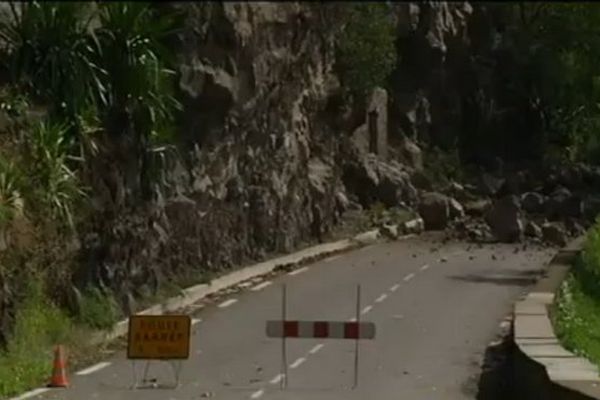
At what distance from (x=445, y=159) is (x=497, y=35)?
4.78m

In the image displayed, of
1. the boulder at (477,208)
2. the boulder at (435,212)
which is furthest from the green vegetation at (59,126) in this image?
the boulder at (477,208)

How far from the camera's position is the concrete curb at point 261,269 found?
23050 mm

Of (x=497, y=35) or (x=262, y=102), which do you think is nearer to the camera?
(x=262, y=102)

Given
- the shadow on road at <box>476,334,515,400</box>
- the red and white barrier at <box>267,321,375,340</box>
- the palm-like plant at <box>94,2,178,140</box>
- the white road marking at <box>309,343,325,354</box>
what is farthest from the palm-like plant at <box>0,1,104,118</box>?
the shadow on road at <box>476,334,515,400</box>

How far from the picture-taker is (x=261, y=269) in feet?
104

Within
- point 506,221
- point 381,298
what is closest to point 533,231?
point 506,221

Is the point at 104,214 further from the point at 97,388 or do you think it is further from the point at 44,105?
the point at 97,388

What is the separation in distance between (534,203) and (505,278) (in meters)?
16.1

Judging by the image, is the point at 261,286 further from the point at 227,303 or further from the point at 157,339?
the point at 157,339

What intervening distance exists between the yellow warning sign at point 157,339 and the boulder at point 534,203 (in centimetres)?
3214

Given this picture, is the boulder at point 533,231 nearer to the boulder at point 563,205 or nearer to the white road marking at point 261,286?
the boulder at point 563,205

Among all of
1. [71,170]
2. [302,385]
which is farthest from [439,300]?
[302,385]

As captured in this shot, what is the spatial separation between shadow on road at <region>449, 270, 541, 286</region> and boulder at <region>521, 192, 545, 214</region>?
13619 mm

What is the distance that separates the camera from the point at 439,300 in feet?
92.3
